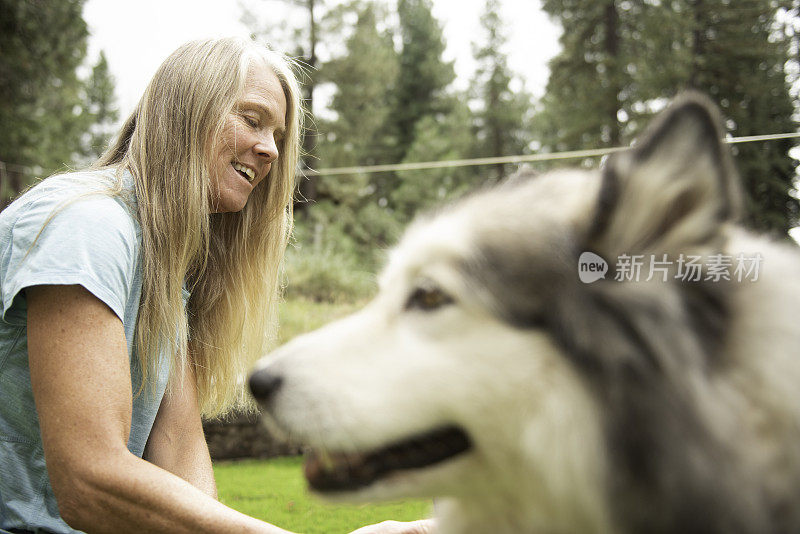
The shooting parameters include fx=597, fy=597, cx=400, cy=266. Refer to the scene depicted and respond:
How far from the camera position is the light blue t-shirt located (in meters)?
1.54

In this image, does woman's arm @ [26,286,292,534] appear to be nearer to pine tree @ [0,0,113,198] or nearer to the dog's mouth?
the dog's mouth

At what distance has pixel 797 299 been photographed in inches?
45.7

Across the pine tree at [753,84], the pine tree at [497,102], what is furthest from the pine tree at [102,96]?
the pine tree at [753,84]

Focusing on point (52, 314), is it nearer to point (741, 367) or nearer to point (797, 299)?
point (741, 367)

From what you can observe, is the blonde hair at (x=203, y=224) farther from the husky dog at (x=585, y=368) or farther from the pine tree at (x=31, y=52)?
the pine tree at (x=31, y=52)

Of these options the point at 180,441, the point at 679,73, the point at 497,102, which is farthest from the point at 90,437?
the point at 497,102

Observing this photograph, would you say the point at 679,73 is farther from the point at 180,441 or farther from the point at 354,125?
the point at 180,441

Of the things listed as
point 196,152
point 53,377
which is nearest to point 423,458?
point 53,377

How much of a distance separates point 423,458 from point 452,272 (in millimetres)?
391

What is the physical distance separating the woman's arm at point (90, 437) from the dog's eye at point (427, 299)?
75cm

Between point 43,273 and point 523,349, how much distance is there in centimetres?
119

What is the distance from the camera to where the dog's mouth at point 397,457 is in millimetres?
1235

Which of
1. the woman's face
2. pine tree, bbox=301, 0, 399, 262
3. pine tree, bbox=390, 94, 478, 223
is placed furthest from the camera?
pine tree, bbox=390, 94, 478, 223

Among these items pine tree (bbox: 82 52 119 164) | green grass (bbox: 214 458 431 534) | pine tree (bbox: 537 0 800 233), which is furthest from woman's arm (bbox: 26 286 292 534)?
pine tree (bbox: 82 52 119 164)
